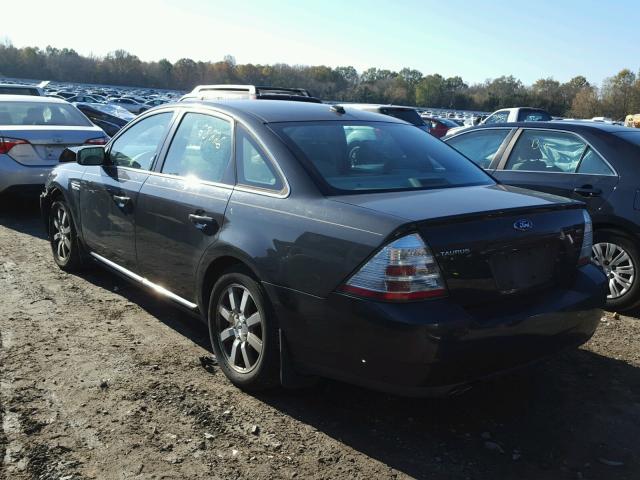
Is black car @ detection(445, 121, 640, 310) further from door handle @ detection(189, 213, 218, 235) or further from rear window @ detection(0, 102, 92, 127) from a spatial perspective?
rear window @ detection(0, 102, 92, 127)

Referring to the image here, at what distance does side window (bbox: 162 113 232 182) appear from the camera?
3854 millimetres

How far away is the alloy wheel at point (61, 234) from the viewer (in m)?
5.79

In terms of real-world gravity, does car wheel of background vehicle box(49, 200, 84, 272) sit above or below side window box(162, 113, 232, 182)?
below

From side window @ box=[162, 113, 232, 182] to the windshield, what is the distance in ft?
1.38

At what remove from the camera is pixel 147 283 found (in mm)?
4441

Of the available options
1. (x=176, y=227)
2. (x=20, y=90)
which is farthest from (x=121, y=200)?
(x=20, y=90)

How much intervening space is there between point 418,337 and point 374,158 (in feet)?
4.80

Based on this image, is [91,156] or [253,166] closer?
[253,166]

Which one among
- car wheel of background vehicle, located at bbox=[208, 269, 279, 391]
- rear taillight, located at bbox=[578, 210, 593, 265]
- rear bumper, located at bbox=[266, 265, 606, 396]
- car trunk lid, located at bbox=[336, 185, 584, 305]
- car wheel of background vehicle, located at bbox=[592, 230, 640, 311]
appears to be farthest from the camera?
car wheel of background vehicle, located at bbox=[592, 230, 640, 311]

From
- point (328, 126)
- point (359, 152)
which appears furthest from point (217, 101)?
point (359, 152)

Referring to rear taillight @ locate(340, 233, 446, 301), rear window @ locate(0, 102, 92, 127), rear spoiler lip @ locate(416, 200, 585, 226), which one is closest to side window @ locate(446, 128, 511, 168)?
rear spoiler lip @ locate(416, 200, 585, 226)

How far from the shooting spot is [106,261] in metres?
5.02

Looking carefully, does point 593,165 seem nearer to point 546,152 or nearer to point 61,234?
point 546,152

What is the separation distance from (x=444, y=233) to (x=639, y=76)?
3355 inches
